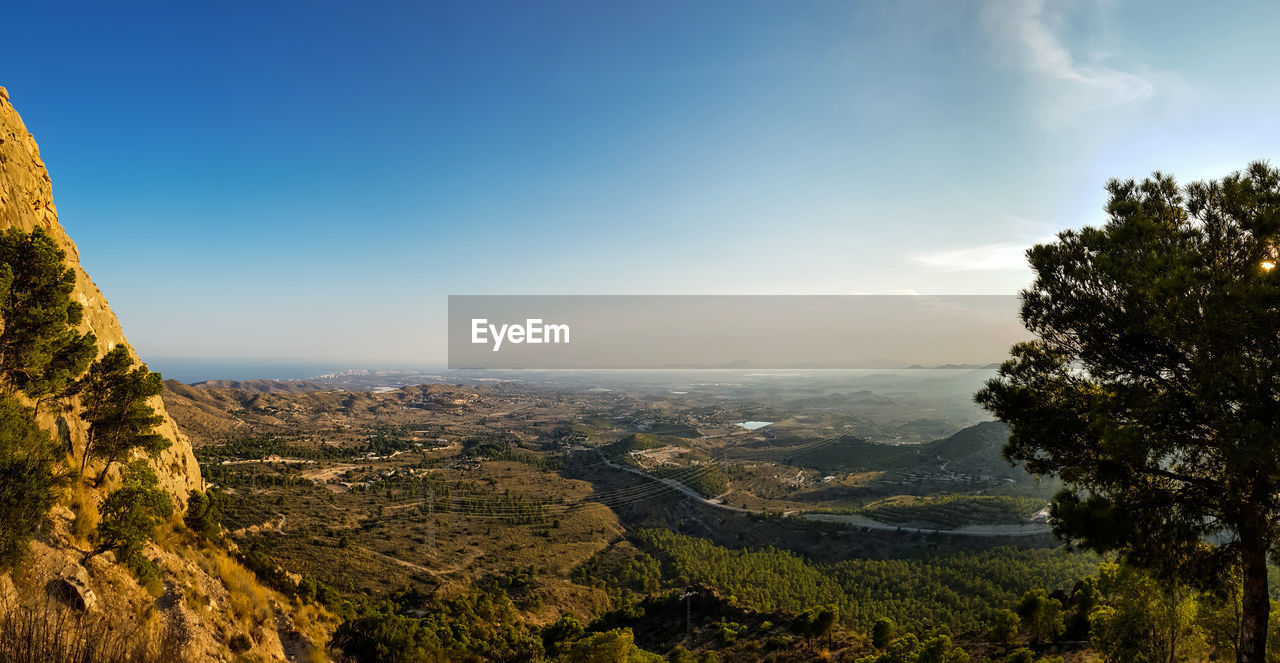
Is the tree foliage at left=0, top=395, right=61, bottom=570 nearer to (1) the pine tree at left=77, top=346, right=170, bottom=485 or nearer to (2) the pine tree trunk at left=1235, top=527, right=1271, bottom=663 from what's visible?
(1) the pine tree at left=77, top=346, right=170, bottom=485

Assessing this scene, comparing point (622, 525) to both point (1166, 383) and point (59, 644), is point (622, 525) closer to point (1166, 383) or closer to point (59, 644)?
point (1166, 383)

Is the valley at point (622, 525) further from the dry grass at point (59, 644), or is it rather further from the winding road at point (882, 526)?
the dry grass at point (59, 644)

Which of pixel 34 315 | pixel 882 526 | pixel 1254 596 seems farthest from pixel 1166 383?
pixel 882 526

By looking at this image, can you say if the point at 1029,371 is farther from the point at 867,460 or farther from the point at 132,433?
the point at 867,460

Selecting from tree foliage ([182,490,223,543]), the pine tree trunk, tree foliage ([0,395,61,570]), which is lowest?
tree foliage ([182,490,223,543])

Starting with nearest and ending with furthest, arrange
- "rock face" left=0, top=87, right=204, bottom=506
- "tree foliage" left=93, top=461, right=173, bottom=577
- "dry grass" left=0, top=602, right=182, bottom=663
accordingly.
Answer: "dry grass" left=0, top=602, right=182, bottom=663
"tree foliage" left=93, top=461, right=173, bottom=577
"rock face" left=0, top=87, right=204, bottom=506

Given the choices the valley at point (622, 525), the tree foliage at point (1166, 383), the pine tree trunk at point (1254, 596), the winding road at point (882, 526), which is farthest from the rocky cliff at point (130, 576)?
the winding road at point (882, 526)

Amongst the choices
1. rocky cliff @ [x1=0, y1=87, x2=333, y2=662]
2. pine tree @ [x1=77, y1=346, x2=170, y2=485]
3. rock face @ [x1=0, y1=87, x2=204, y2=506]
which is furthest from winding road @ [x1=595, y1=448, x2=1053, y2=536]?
rock face @ [x1=0, y1=87, x2=204, y2=506]
